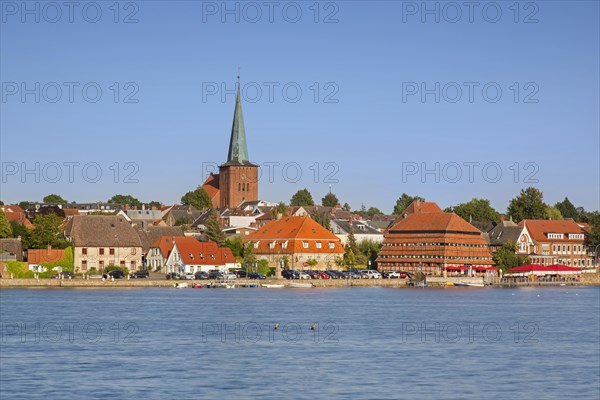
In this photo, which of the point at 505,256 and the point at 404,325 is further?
the point at 505,256

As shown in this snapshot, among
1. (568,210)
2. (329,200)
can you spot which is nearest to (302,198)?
(329,200)

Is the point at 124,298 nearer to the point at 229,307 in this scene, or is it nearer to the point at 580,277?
the point at 229,307

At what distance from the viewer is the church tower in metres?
156

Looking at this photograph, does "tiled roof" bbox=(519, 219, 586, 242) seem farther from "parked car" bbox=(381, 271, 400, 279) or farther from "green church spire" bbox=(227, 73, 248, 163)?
"green church spire" bbox=(227, 73, 248, 163)

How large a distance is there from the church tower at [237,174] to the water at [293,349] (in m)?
86.1

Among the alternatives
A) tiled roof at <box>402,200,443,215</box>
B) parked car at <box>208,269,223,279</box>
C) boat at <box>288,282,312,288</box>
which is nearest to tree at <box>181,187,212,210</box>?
tiled roof at <box>402,200,443,215</box>

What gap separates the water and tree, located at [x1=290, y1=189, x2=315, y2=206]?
103 m

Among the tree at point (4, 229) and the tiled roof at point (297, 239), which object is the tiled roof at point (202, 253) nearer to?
the tiled roof at point (297, 239)

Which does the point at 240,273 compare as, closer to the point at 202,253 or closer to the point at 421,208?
the point at 202,253

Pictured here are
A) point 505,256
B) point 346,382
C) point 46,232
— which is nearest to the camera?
point 346,382

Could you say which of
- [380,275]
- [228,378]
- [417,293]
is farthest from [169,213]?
[228,378]

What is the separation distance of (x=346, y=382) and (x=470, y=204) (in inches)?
4050

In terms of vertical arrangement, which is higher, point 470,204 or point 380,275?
point 470,204

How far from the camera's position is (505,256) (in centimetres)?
10938
